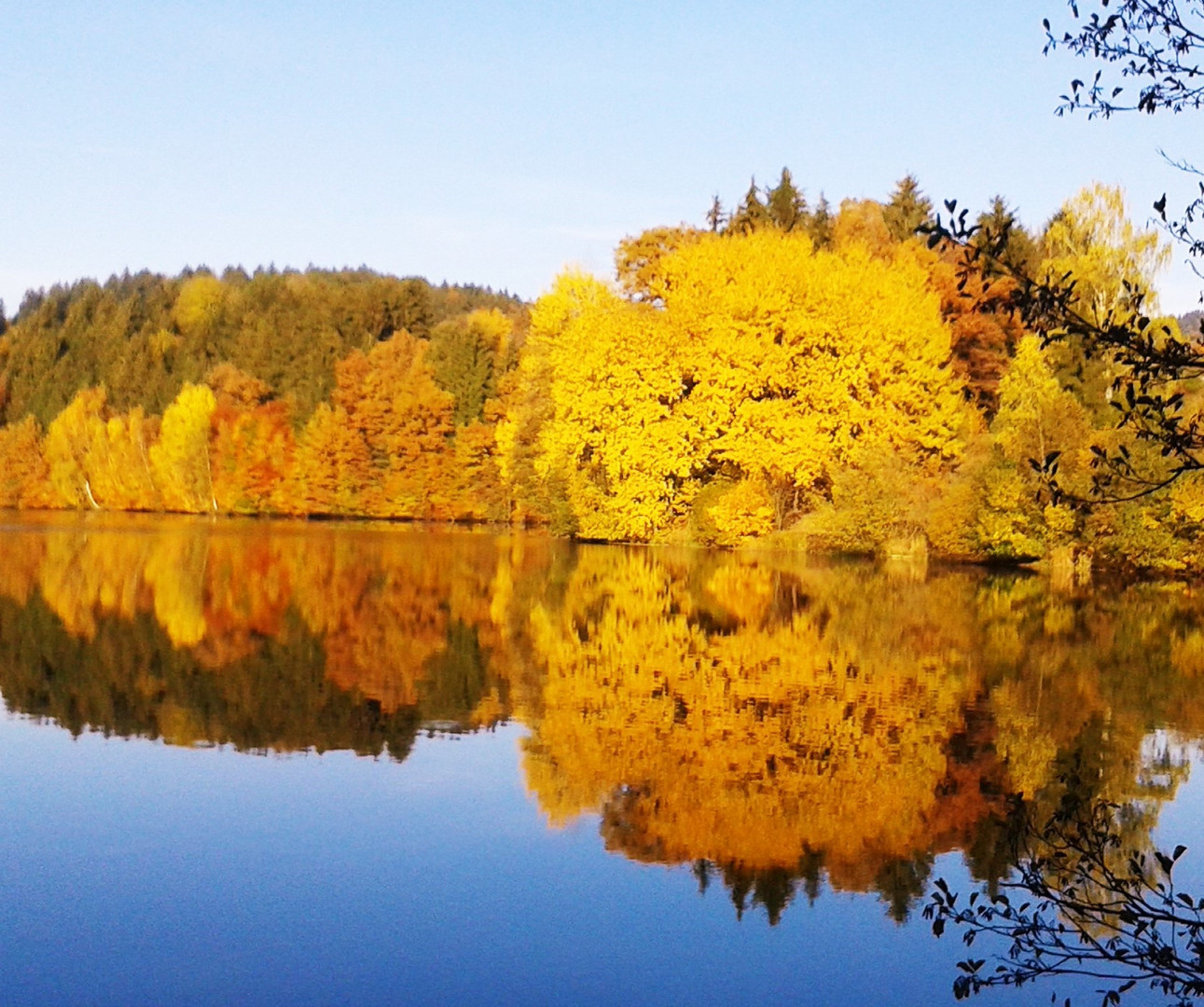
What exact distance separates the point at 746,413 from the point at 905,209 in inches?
911

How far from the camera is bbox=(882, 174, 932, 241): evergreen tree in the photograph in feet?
195

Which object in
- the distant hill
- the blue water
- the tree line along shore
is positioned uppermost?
the distant hill

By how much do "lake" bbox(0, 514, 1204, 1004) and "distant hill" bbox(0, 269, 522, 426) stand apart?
191 ft

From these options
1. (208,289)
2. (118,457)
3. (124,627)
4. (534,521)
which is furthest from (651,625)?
(208,289)

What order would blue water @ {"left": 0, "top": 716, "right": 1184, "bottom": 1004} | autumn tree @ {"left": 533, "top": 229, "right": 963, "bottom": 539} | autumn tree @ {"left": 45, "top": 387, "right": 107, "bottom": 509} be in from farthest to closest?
1. autumn tree @ {"left": 45, "top": 387, "right": 107, "bottom": 509}
2. autumn tree @ {"left": 533, "top": 229, "right": 963, "bottom": 539}
3. blue water @ {"left": 0, "top": 716, "right": 1184, "bottom": 1004}

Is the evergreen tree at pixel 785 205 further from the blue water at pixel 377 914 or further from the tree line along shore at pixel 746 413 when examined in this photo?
the blue water at pixel 377 914

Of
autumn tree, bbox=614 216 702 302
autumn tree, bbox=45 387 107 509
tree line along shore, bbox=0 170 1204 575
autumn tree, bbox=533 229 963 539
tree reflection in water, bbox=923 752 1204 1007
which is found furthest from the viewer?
autumn tree, bbox=45 387 107 509

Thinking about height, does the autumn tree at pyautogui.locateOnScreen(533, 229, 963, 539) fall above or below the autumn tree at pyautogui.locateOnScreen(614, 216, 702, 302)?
below

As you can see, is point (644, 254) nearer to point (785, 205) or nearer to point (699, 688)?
point (785, 205)

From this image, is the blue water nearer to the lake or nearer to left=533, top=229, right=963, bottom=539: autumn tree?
the lake

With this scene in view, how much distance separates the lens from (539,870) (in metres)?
8.70

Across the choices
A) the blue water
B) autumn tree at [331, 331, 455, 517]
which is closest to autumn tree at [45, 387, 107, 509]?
autumn tree at [331, 331, 455, 517]

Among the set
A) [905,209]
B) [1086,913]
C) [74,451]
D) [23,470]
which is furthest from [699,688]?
[23,470]

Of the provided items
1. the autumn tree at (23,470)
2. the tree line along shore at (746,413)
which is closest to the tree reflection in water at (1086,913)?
the tree line along shore at (746,413)
